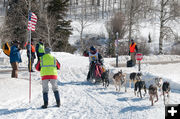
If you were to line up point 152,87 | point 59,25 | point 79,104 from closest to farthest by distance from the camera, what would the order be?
point 152,87 → point 79,104 → point 59,25

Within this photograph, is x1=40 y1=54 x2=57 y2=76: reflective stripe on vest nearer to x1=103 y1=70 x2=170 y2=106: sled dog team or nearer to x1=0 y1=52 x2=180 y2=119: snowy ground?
x1=0 y1=52 x2=180 y2=119: snowy ground

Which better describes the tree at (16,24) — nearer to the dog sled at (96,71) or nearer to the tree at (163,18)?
the tree at (163,18)

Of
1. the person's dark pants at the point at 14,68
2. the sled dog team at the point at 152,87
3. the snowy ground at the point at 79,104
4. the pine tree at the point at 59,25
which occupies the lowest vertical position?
the snowy ground at the point at 79,104

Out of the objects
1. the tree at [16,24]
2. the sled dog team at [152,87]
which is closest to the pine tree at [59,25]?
the tree at [16,24]

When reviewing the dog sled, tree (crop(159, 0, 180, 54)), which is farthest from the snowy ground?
tree (crop(159, 0, 180, 54))

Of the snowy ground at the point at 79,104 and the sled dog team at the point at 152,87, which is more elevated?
the sled dog team at the point at 152,87

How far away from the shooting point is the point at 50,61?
22.4 feet

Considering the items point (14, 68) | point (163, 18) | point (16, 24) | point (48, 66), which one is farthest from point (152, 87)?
point (16, 24)

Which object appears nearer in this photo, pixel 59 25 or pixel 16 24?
pixel 16 24

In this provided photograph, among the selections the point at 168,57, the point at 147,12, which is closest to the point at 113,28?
the point at 147,12

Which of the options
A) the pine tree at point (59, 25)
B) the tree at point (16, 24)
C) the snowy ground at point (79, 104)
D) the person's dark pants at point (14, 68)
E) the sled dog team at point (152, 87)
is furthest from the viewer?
the pine tree at point (59, 25)

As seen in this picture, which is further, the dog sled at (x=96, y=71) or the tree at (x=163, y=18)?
the tree at (x=163, y=18)

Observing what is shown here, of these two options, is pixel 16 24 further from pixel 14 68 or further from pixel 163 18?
pixel 14 68

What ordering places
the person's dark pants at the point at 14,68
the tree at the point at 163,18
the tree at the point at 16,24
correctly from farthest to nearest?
the tree at the point at 16,24
the tree at the point at 163,18
the person's dark pants at the point at 14,68
